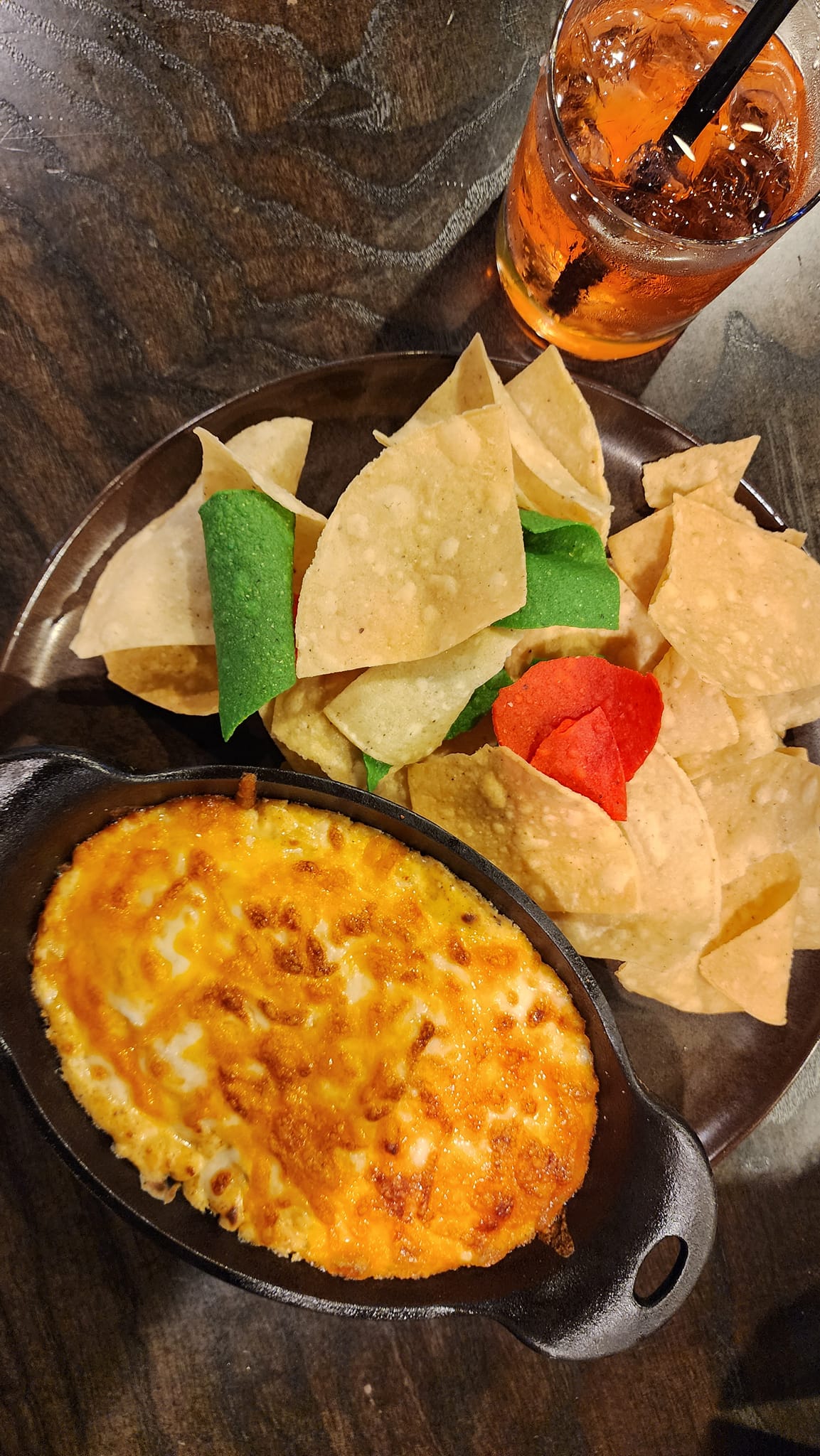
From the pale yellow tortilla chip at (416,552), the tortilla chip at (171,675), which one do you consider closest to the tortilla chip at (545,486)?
the pale yellow tortilla chip at (416,552)

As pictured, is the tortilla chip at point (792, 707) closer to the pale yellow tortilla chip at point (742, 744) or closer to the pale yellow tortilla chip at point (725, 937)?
the pale yellow tortilla chip at point (742, 744)

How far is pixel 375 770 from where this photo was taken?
4.44 feet

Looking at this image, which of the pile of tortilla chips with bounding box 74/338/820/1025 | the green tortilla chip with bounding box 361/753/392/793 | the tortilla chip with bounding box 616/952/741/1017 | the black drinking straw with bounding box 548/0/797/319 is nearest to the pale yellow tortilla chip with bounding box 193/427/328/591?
the pile of tortilla chips with bounding box 74/338/820/1025

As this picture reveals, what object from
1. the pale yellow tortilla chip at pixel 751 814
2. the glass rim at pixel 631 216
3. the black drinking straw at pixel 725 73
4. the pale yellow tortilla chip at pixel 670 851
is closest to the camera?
the black drinking straw at pixel 725 73

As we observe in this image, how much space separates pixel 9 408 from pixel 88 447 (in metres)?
0.16

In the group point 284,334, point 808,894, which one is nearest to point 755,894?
point 808,894

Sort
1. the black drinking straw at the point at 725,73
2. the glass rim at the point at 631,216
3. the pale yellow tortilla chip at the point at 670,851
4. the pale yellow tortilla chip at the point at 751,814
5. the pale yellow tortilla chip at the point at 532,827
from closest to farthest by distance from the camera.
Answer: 1. the black drinking straw at the point at 725,73
2. the glass rim at the point at 631,216
3. the pale yellow tortilla chip at the point at 532,827
4. the pale yellow tortilla chip at the point at 670,851
5. the pale yellow tortilla chip at the point at 751,814

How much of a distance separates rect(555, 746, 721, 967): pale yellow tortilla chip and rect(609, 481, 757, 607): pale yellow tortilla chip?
0.30 meters

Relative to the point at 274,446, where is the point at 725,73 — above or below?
above

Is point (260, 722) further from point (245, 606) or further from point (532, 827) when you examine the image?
point (532, 827)

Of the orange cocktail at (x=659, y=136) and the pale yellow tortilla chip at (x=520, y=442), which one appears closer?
the orange cocktail at (x=659, y=136)

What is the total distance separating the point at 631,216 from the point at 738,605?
59cm

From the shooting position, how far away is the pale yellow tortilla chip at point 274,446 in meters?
1.39

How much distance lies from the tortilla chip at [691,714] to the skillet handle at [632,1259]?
54 centimetres
